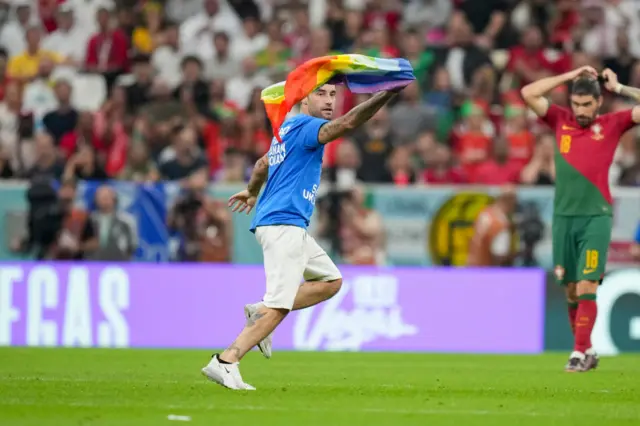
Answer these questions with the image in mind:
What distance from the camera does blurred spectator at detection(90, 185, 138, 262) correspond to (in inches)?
768

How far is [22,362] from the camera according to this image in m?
14.5

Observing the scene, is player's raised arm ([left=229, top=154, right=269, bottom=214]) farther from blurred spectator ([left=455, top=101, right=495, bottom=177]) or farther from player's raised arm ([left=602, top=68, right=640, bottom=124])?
blurred spectator ([left=455, top=101, right=495, bottom=177])

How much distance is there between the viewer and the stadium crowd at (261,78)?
68.6 ft

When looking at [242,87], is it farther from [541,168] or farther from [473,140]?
[541,168]

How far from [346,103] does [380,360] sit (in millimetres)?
6960

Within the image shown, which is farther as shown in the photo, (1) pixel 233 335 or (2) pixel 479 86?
(2) pixel 479 86

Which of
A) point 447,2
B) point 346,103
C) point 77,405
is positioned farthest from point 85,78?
point 77,405

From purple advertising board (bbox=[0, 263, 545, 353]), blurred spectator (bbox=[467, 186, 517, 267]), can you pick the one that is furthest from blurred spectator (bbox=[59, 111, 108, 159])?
blurred spectator (bbox=[467, 186, 517, 267])

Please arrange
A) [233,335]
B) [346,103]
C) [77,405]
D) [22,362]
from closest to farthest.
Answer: [77,405] < [22,362] < [233,335] < [346,103]

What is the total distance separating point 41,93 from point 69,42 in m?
1.61

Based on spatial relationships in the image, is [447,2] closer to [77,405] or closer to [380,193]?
[380,193]

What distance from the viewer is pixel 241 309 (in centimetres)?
→ 1877

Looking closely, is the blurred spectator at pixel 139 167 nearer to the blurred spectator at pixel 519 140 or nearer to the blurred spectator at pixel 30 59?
the blurred spectator at pixel 30 59

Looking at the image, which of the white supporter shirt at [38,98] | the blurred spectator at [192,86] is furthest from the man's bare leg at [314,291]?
the white supporter shirt at [38,98]
